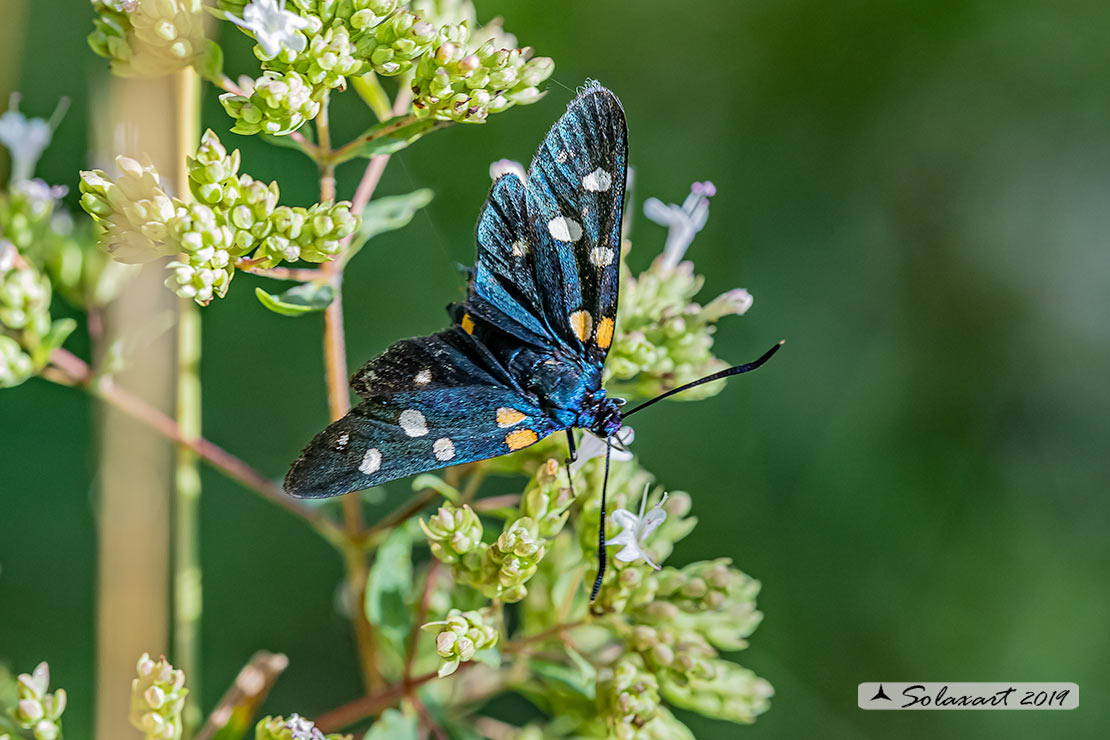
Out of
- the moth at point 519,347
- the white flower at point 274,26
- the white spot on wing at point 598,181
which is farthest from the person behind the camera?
the white spot on wing at point 598,181

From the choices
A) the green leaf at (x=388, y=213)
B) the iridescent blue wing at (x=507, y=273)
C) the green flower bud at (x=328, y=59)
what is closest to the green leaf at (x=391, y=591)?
the iridescent blue wing at (x=507, y=273)

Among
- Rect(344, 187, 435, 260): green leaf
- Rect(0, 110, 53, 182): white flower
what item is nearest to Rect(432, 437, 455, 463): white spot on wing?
Rect(344, 187, 435, 260): green leaf

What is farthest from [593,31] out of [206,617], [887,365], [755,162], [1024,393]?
[206,617]

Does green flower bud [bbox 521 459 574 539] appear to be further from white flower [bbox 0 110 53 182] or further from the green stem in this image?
white flower [bbox 0 110 53 182]

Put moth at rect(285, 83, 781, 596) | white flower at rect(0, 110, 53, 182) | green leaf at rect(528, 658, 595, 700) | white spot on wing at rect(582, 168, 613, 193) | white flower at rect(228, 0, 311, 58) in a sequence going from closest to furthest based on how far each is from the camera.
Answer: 1. white flower at rect(228, 0, 311, 58)
2. moth at rect(285, 83, 781, 596)
3. white spot on wing at rect(582, 168, 613, 193)
4. green leaf at rect(528, 658, 595, 700)
5. white flower at rect(0, 110, 53, 182)

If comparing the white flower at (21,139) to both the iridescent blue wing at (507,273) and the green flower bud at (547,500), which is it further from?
the green flower bud at (547,500)
